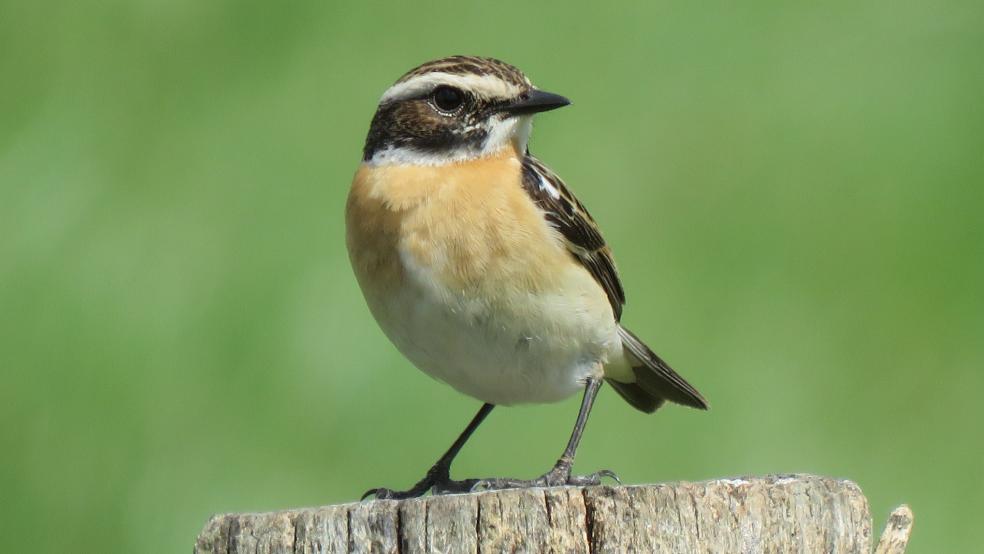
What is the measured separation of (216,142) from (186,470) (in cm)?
260

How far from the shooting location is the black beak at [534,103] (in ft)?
20.9

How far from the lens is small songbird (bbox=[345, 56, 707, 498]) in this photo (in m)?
6.12

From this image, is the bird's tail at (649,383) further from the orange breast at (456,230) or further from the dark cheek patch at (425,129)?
the dark cheek patch at (425,129)

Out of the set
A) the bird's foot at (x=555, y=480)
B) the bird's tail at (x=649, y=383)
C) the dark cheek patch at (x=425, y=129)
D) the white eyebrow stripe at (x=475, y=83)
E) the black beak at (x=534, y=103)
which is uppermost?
the white eyebrow stripe at (x=475, y=83)

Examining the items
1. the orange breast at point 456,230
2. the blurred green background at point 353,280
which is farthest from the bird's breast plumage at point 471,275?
the blurred green background at point 353,280

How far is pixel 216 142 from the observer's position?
1068 cm

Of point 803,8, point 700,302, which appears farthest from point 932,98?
point 700,302

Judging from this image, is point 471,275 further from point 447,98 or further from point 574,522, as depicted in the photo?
point 574,522

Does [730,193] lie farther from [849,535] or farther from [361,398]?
[849,535]

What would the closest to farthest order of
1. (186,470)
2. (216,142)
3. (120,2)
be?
(186,470) < (216,142) < (120,2)

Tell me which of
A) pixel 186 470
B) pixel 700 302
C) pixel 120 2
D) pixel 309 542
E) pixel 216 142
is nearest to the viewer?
pixel 309 542

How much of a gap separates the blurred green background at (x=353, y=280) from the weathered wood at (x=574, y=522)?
13.6ft

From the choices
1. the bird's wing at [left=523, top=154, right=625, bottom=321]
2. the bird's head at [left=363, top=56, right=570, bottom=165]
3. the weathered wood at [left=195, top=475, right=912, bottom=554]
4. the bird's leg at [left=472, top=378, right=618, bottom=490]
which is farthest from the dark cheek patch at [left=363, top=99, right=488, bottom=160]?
the weathered wood at [left=195, top=475, right=912, bottom=554]

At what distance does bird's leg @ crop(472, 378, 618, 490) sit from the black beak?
1176 mm
